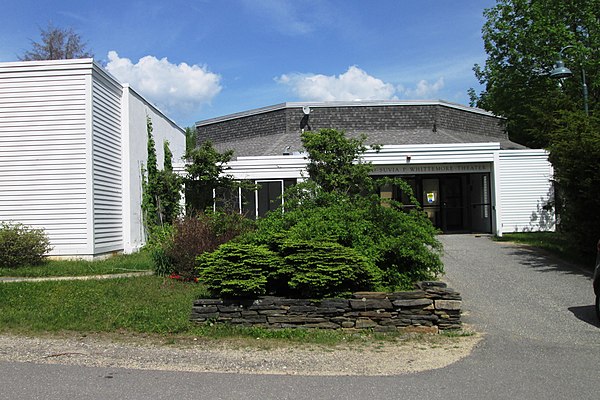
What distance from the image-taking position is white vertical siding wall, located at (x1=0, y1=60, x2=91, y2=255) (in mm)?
15336

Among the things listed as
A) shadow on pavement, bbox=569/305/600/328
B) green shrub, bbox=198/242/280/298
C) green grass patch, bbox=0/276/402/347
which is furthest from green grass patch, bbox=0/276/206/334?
shadow on pavement, bbox=569/305/600/328

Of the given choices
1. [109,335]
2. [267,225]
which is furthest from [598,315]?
[109,335]

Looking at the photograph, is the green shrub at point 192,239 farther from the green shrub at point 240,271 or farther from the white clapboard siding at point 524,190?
the white clapboard siding at point 524,190

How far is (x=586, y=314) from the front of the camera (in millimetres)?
8914

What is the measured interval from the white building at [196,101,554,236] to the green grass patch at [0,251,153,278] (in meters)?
4.28

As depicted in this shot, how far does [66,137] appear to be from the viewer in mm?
15555

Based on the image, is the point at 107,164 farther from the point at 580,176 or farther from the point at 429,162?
the point at 580,176

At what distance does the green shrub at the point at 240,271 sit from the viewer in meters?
8.04

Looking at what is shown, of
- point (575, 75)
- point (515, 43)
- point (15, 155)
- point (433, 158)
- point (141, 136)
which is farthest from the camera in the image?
point (515, 43)

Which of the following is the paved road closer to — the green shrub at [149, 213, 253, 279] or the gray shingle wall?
the green shrub at [149, 213, 253, 279]

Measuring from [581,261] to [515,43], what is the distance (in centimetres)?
1543

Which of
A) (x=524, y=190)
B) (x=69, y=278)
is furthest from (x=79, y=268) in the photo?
(x=524, y=190)

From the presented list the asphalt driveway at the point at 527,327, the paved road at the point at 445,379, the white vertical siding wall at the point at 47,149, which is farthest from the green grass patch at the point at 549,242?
the white vertical siding wall at the point at 47,149

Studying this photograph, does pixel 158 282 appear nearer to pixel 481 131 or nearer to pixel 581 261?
pixel 581 261
